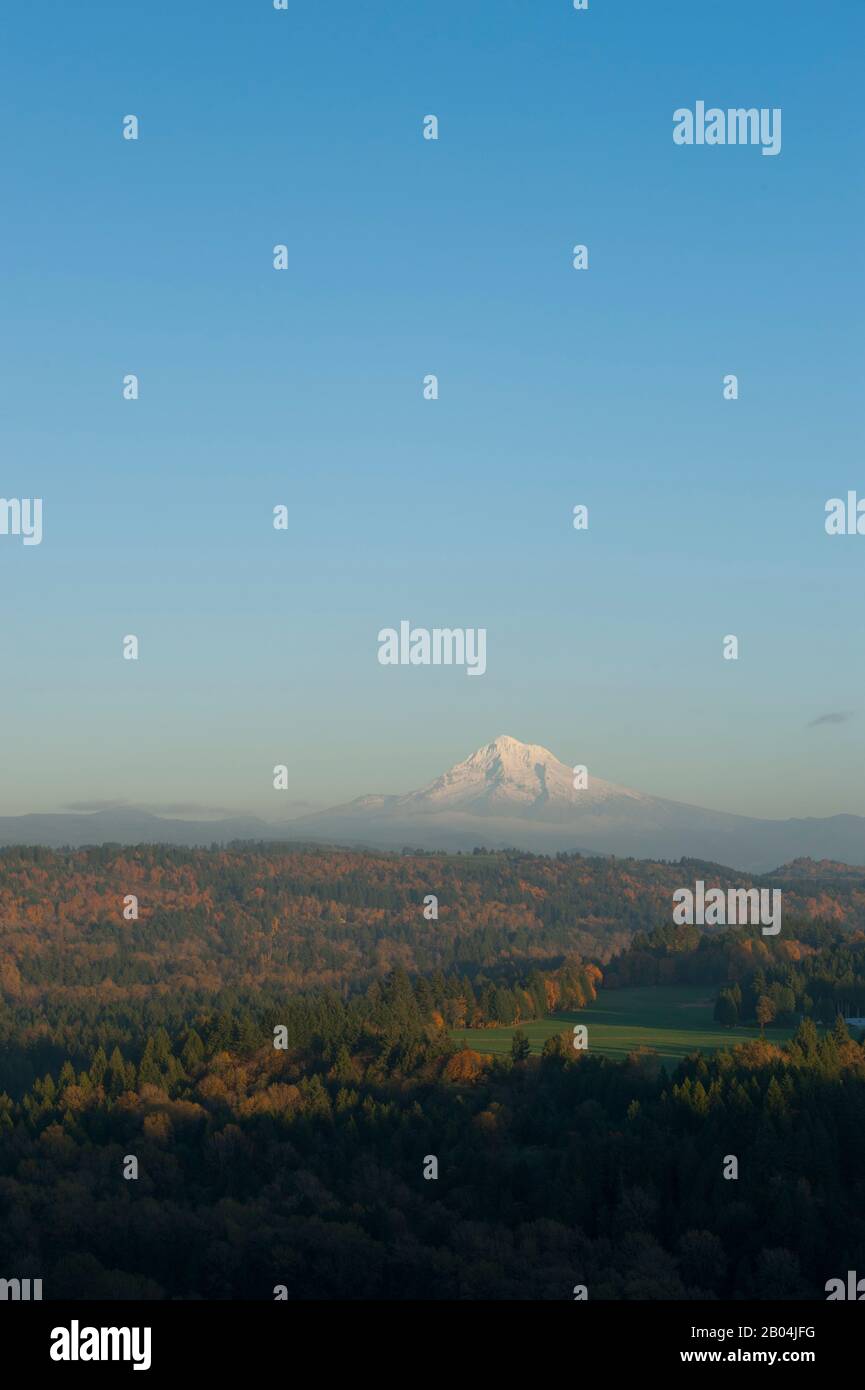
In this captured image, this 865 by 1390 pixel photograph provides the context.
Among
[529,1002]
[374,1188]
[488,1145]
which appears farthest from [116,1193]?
[529,1002]

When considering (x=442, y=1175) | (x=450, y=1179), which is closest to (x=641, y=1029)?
(x=442, y=1175)

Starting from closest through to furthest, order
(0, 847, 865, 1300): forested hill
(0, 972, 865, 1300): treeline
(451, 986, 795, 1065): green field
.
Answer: (0, 972, 865, 1300): treeline, (0, 847, 865, 1300): forested hill, (451, 986, 795, 1065): green field

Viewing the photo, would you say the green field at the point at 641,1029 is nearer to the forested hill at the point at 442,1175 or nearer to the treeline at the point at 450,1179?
the forested hill at the point at 442,1175

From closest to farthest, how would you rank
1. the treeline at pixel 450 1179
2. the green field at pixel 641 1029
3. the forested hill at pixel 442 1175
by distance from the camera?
1. the treeline at pixel 450 1179
2. the forested hill at pixel 442 1175
3. the green field at pixel 641 1029

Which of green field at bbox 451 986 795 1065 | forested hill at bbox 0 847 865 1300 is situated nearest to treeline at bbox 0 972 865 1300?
forested hill at bbox 0 847 865 1300

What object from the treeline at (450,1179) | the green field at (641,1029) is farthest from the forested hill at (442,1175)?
the green field at (641,1029)

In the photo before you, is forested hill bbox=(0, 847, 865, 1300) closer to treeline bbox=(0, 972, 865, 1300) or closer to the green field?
treeline bbox=(0, 972, 865, 1300)

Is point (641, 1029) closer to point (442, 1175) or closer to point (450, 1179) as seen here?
point (442, 1175)

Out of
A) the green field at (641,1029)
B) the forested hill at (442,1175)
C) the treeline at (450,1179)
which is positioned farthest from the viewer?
the green field at (641,1029)
